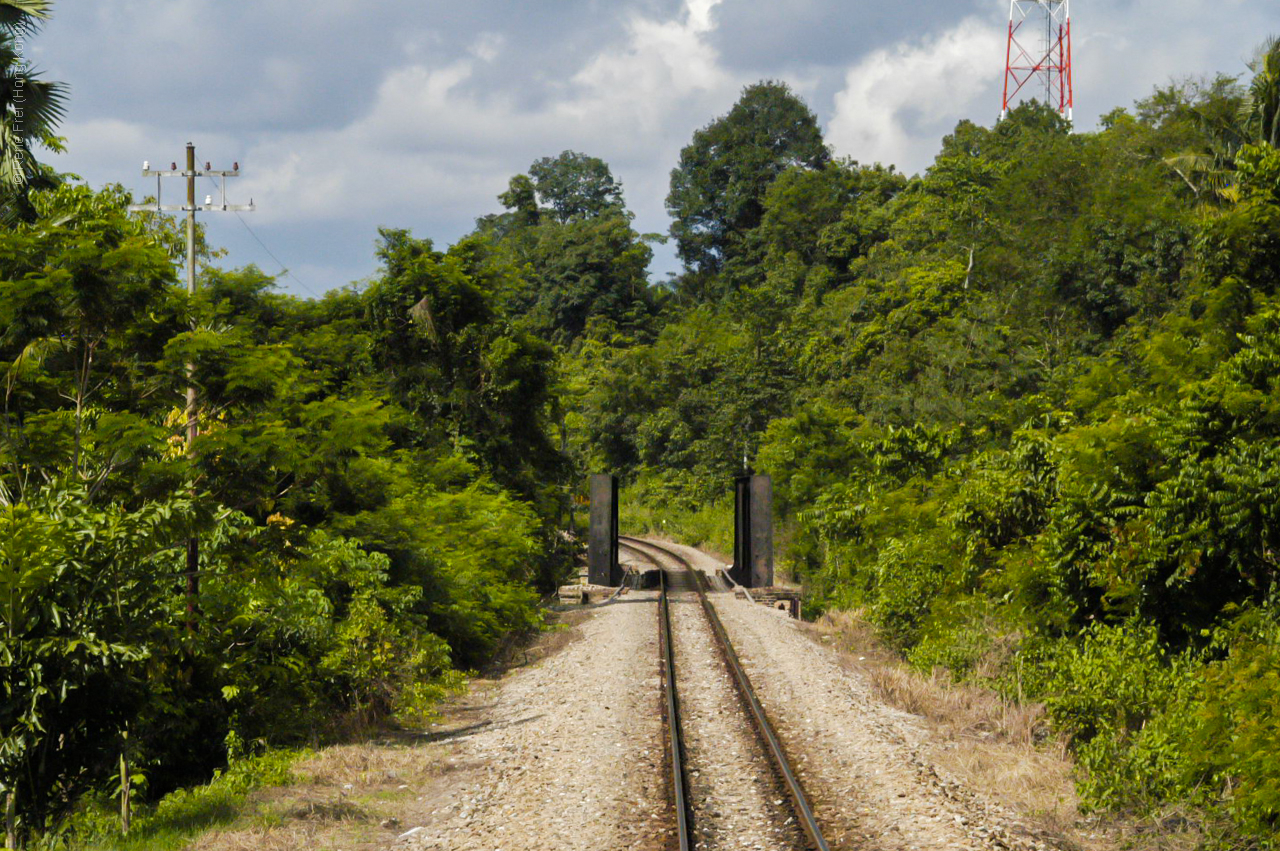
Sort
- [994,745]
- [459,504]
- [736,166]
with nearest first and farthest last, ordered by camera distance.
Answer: [994,745] → [459,504] → [736,166]

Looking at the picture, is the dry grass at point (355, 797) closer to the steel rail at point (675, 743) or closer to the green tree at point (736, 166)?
the steel rail at point (675, 743)

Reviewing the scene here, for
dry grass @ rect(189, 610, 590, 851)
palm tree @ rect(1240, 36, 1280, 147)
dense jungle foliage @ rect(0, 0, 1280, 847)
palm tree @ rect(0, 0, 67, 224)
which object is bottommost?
dry grass @ rect(189, 610, 590, 851)

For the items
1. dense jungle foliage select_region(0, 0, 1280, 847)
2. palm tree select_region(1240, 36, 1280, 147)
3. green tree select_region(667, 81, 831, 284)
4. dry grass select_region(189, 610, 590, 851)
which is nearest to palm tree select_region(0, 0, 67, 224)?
dense jungle foliage select_region(0, 0, 1280, 847)

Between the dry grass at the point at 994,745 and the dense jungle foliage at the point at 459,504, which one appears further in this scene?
the dry grass at the point at 994,745

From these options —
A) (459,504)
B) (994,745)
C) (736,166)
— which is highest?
(736,166)

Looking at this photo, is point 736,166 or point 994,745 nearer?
point 994,745

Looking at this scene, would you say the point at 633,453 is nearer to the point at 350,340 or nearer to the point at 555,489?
the point at 555,489

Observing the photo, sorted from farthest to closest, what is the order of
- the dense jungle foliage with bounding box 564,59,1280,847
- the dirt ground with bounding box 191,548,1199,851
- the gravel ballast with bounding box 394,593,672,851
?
the dense jungle foliage with bounding box 564,59,1280,847 → the gravel ballast with bounding box 394,593,672,851 → the dirt ground with bounding box 191,548,1199,851

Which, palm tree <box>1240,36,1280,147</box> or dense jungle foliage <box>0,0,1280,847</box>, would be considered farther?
palm tree <box>1240,36,1280,147</box>

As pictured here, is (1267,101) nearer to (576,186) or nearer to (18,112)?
(18,112)

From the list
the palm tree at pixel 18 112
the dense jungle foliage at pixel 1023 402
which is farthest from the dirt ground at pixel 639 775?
the palm tree at pixel 18 112

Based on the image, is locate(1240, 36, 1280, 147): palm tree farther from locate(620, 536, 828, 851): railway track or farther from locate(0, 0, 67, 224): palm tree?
locate(0, 0, 67, 224): palm tree

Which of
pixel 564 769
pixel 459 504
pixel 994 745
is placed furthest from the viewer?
pixel 459 504

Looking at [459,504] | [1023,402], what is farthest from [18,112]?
[1023,402]
